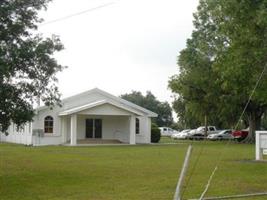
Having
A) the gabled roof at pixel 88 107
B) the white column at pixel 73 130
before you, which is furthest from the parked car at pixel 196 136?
the white column at pixel 73 130

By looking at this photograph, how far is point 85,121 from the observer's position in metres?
50.1

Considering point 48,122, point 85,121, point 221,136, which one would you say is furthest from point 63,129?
point 221,136

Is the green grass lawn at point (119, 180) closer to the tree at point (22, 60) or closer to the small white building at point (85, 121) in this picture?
the tree at point (22, 60)

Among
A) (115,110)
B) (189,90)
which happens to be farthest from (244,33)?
(189,90)

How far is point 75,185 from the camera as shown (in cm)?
1612

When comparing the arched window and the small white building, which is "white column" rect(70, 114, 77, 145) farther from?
the arched window

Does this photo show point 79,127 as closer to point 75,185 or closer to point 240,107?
point 240,107

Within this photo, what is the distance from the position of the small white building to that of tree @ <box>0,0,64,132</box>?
89.3ft

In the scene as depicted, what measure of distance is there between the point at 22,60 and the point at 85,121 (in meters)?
32.1

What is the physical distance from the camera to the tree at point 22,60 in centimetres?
1772

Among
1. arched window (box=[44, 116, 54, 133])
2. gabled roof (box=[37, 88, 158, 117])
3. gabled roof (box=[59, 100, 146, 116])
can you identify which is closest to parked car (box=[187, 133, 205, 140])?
gabled roof (box=[37, 88, 158, 117])

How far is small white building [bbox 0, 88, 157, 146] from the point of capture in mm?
47438

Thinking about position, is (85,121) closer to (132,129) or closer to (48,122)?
(48,122)

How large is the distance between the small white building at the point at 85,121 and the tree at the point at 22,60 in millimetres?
27211
